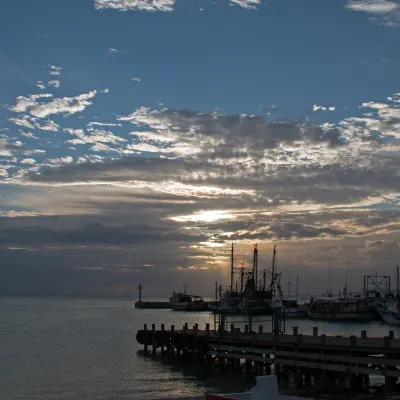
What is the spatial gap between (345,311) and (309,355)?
106 meters

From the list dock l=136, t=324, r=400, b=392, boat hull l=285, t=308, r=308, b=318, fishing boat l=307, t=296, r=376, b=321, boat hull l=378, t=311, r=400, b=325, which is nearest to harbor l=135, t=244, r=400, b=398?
dock l=136, t=324, r=400, b=392

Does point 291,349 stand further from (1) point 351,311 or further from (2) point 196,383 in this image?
(1) point 351,311

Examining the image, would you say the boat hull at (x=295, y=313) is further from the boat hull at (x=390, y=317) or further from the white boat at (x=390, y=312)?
the boat hull at (x=390, y=317)

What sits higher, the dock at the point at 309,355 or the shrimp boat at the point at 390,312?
the dock at the point at 309,355

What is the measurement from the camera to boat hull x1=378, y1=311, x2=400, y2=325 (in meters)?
122

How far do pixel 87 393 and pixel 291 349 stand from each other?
46.2 feet

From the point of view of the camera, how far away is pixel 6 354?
64.1 metres

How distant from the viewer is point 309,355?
3578 centimetres

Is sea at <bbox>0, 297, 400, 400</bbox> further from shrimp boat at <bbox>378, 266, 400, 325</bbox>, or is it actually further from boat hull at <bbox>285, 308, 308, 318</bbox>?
boat hull at <bbox>285, 308, 308, 318</bbox>

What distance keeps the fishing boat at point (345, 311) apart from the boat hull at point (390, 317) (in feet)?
10.6

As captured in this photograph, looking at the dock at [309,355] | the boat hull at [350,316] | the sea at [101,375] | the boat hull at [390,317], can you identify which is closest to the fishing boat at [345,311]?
the boat hull at [350,316]

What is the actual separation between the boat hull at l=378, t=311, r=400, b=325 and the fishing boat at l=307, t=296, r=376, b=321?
3.22m

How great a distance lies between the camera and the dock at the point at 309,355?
32.1m

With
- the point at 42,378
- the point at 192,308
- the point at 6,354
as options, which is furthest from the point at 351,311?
the point at 42,378
